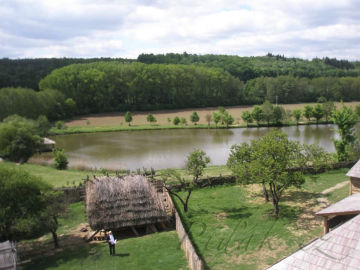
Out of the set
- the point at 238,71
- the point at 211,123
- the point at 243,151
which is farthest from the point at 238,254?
the point at 238,71

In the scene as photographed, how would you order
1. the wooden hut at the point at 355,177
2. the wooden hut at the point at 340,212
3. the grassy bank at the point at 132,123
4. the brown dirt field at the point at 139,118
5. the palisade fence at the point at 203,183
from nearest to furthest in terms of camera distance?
the wooden hut at the point at 340,212 < the wooden hut at the point at 355,177 < the palisade fence at the point at 203,183 < the grassy bank at the point at 132,123 < the brown dirt field at the point at 139,118

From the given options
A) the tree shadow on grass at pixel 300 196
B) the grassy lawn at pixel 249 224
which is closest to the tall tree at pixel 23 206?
the grassy lawn at pixel 249 224

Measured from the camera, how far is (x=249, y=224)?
56.0 feet

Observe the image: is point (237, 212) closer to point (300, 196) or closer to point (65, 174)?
point (300, 196)

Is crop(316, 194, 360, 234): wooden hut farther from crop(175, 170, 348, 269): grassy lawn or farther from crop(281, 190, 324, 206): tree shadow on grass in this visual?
crop(281, 190, 324, 206): tree shadow on grass

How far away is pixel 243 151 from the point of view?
65.6ft

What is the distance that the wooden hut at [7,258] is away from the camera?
12.4 meters

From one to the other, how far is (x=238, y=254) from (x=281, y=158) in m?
6.14

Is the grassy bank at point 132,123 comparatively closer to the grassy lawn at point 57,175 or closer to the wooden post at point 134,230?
the grassy lawn at point 57,175

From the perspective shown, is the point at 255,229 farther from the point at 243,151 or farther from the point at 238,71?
the point at 238,71

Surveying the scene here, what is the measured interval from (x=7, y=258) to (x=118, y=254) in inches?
172

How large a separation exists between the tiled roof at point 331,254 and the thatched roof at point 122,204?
9.72 meters

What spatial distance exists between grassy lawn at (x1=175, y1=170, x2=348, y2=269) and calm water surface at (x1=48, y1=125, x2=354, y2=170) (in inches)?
406

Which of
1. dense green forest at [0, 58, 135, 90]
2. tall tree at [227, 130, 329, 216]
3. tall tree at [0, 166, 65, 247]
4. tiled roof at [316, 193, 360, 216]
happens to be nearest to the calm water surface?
tall tree at [227, 130, 329, 216]
